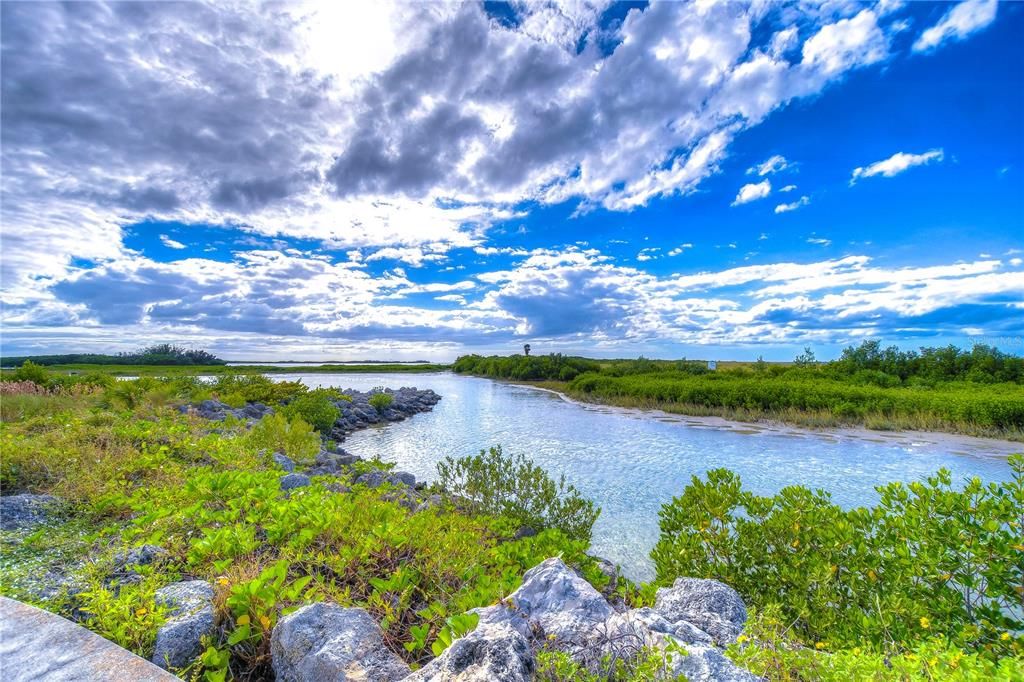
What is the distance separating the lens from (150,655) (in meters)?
2.31

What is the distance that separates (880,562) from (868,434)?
1575cm

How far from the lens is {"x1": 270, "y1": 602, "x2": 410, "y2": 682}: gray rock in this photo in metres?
2.10

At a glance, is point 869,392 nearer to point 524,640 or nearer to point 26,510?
point 524,640

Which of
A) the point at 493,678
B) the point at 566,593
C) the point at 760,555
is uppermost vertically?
the point at 493,678

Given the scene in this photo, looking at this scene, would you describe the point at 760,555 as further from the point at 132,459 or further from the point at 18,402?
the point at 18,402

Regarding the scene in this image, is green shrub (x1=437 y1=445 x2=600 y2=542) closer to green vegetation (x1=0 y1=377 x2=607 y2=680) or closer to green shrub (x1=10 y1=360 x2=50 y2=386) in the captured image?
green vegetation (x1=0 y1=377 x2=607 y2=680)

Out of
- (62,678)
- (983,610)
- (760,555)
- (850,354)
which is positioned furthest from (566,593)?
(850,354)

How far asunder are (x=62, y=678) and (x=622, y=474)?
9.72 m

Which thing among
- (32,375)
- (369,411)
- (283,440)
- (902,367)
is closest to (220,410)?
(283,440)

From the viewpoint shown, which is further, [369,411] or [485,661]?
[369,411]

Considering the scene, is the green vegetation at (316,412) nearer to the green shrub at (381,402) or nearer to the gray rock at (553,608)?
the green shrub at (381,402)

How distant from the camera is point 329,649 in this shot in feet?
7.09

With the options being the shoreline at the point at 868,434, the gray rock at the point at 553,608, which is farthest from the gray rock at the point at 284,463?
the shoreline at the point at 868,434

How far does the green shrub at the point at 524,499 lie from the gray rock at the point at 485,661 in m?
4.33
